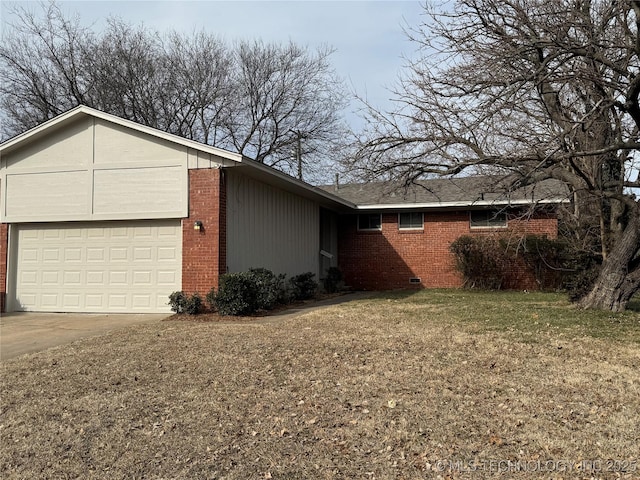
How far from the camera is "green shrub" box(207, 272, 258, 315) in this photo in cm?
1027

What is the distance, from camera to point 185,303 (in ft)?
34.9

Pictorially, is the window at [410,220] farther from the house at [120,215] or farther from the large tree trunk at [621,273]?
the large tree trunk at [621,273]

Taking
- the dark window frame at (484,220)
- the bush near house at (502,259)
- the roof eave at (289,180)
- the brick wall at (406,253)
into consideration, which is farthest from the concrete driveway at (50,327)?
the dark window frame at (484,220)

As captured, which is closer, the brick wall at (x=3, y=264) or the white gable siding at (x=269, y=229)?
the white gable siding at (x=269, y=229)

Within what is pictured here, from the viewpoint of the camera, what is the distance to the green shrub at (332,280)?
17.3 meters

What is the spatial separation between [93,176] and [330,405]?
9034 mm

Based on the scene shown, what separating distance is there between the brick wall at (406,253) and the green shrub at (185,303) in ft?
29.7

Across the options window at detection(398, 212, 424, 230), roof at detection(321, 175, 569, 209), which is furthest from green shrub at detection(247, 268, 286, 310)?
window at detection(398, 212, 424, 230)

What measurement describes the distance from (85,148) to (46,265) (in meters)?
2.99

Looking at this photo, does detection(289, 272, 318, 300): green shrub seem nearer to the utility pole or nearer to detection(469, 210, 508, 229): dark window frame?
detection(469, 210, 508, 229): dark window frame

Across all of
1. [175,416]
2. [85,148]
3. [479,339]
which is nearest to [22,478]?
[175,416]

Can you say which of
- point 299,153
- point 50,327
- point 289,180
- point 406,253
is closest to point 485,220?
point 406,253

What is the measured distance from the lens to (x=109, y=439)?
4.12 m

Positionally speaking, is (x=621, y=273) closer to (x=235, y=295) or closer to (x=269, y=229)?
(x=235, y=295)
